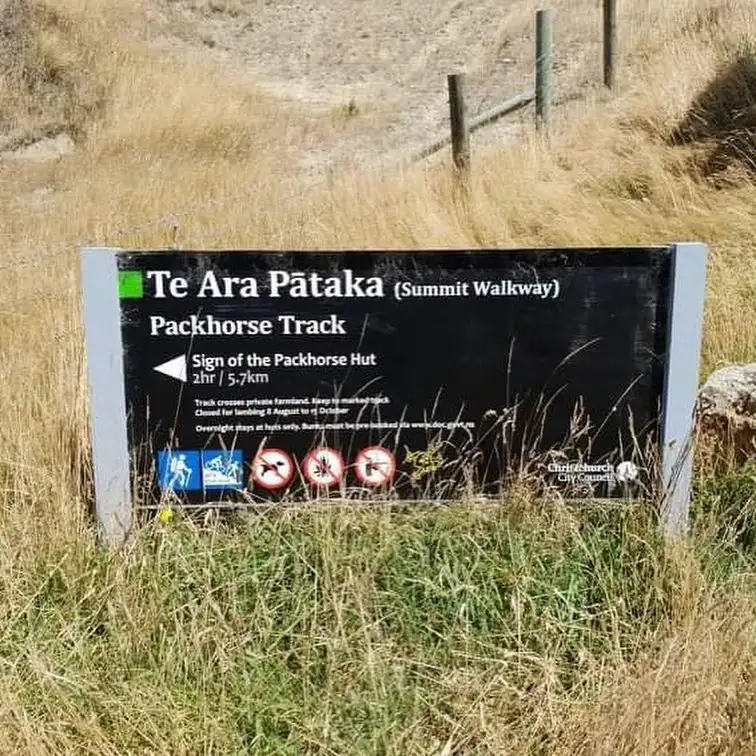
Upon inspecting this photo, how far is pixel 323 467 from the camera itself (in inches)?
127

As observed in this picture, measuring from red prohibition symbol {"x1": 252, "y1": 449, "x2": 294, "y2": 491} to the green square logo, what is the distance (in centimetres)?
62

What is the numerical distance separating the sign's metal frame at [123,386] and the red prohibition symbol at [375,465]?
2.39 ft

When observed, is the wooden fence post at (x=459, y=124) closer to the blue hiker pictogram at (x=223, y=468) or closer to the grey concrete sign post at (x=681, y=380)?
the grey concrete sign post at (x=681, y=380)

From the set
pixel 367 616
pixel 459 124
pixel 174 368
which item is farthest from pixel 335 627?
pixel 459 124

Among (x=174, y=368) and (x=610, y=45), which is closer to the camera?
(x=174, y=368)

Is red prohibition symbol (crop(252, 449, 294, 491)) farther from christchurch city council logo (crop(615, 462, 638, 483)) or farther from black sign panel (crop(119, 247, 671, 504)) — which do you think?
christchurch city council logo (crop(615, 462, 638, 483))

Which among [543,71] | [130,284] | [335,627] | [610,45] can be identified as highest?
[610,45]

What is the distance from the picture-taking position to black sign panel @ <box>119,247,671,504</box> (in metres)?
3.14

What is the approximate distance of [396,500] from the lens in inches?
128

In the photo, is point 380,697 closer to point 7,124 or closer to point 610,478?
point 610,478

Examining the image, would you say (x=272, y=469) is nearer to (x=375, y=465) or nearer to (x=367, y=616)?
(x=375, y=465)

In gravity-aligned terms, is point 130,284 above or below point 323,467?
above

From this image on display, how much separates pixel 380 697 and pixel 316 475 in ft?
2.62

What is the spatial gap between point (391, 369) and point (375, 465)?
0.31 metres
